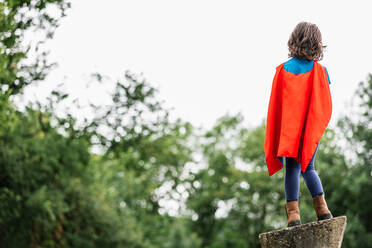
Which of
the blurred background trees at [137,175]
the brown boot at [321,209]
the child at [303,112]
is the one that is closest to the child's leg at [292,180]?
the child at [303,112]

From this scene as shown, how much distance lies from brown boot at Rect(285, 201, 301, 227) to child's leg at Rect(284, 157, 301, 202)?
1.8 inches

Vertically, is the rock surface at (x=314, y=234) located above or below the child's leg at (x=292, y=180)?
below

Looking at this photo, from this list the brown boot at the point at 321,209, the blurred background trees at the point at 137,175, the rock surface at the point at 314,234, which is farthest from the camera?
the blurred background trees at the point at 137,175

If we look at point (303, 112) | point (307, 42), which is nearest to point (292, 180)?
point (303, 112)

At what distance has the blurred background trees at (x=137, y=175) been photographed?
1362 cm

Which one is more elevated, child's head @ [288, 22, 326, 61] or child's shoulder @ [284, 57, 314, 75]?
child's head @ [288, 22, 326, 61]

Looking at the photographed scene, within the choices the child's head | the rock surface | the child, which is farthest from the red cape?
the rock surface

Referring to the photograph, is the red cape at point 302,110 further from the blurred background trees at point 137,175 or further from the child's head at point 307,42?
the blurred background trees at point 137,175

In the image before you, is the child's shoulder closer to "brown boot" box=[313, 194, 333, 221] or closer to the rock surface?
"brown boot" box=[313, 194, 333, 221]

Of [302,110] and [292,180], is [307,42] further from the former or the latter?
[292,180]

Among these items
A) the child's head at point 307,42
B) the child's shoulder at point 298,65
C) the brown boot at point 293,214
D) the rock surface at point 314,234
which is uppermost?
the child's head at point 307,42

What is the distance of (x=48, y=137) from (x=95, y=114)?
1479mm

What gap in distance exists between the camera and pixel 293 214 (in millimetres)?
4590

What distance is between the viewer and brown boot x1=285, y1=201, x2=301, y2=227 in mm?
4559
